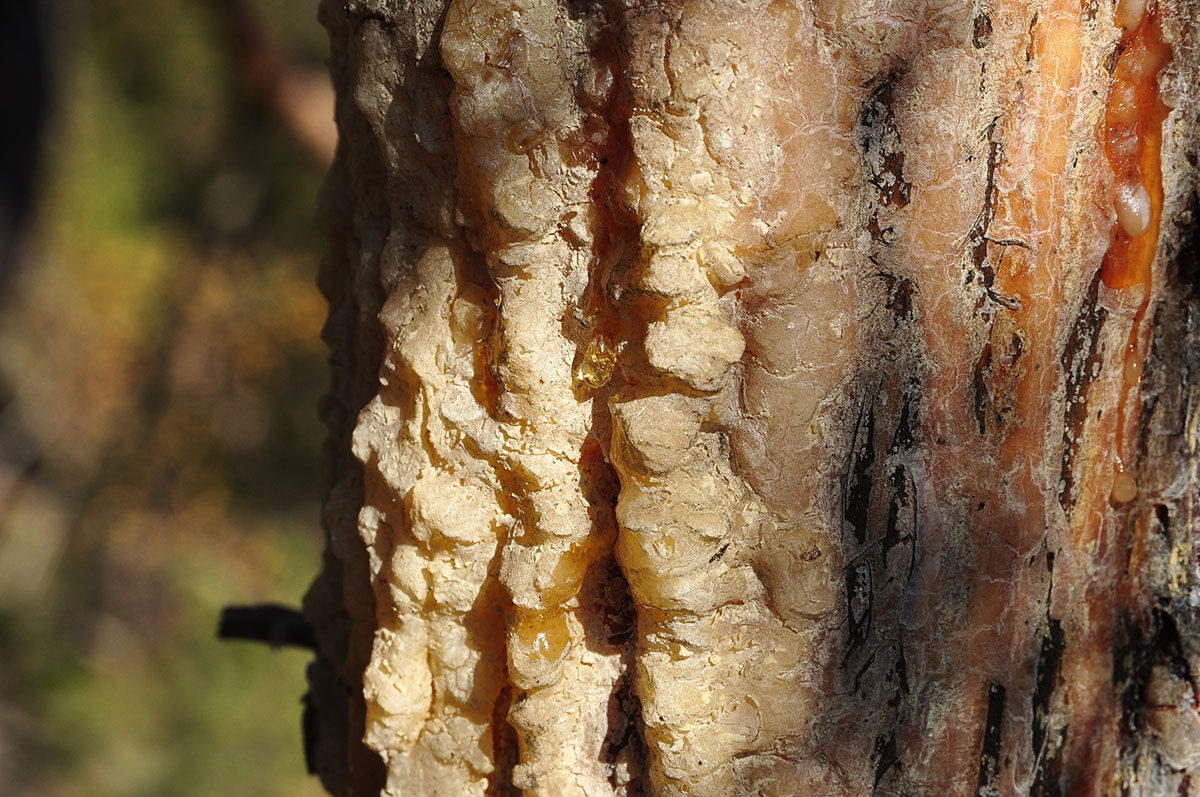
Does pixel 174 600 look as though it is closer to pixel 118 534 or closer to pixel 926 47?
pixel 118 534

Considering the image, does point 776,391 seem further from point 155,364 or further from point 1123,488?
point 155,364

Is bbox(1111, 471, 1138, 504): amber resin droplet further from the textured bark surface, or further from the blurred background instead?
the blurred background

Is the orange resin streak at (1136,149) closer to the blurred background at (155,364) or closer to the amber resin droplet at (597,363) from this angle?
the amber resin droplet at (597,363)

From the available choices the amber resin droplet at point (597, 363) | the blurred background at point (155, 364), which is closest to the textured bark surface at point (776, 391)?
the amber resin droplet at point (597, 363)

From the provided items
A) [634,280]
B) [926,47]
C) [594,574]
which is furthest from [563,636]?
[926,47]

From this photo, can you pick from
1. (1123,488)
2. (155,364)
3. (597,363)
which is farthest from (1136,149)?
(155,364)
